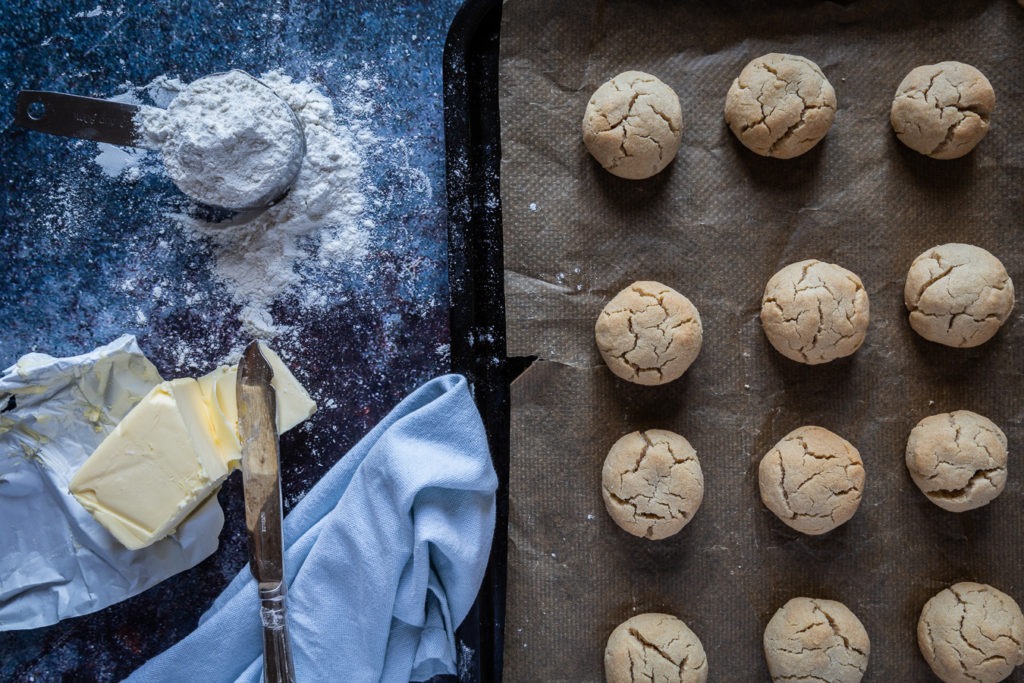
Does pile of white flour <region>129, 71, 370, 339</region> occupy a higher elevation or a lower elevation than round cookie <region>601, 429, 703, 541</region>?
higher

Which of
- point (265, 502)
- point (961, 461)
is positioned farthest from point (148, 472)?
point (961, 461)

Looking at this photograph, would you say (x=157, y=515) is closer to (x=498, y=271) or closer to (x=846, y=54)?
(x=498, y=271)

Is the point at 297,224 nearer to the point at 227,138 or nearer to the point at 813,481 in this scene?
the point at 227,138

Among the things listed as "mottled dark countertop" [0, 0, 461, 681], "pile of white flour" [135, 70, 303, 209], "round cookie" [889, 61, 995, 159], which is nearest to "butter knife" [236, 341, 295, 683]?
"mottled dark countertop" [0, 0, 461, 681]

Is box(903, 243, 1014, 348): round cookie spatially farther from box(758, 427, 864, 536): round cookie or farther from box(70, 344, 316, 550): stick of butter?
box(70, 344, 316, 550): stick of butter

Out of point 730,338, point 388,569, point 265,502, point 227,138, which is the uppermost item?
point 227,138

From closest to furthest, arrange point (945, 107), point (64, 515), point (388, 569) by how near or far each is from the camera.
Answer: point (945, 107) < point (388, 569) < point (64, 515)

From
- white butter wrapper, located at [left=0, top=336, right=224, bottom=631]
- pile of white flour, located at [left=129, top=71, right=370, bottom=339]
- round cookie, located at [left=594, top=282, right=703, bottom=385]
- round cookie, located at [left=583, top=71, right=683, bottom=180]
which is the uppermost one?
round cookie, located at [left=583, top=71, right=683, bottom=180]
